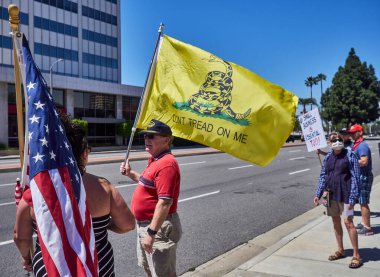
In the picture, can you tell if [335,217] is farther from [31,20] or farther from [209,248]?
[31,20]

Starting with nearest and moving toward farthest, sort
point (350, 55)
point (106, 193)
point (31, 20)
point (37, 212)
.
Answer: point (37, 212), point (106, 193), point (31, 20), point (350, 55)

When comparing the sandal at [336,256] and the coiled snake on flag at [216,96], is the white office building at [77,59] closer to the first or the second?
the sandal at [336,256]

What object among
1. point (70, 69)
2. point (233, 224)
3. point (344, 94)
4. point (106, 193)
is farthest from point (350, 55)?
point (106, 193)

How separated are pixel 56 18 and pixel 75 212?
50.4m

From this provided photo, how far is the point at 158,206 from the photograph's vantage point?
3211 millimetres

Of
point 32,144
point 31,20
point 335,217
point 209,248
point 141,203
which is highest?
point 31,20

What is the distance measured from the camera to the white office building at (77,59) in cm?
4156

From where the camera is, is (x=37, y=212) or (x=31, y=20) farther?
(x=31, y=20)

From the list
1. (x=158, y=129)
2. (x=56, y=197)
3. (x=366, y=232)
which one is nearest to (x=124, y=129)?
(x=366, y=232)

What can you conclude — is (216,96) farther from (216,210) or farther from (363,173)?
(216,210)

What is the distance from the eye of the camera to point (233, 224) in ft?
25.6

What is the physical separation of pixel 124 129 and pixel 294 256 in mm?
41920

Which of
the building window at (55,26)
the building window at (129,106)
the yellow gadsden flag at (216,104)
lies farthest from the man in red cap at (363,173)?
the building window at (55,26)

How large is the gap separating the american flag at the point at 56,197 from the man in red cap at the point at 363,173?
5.46 meters
